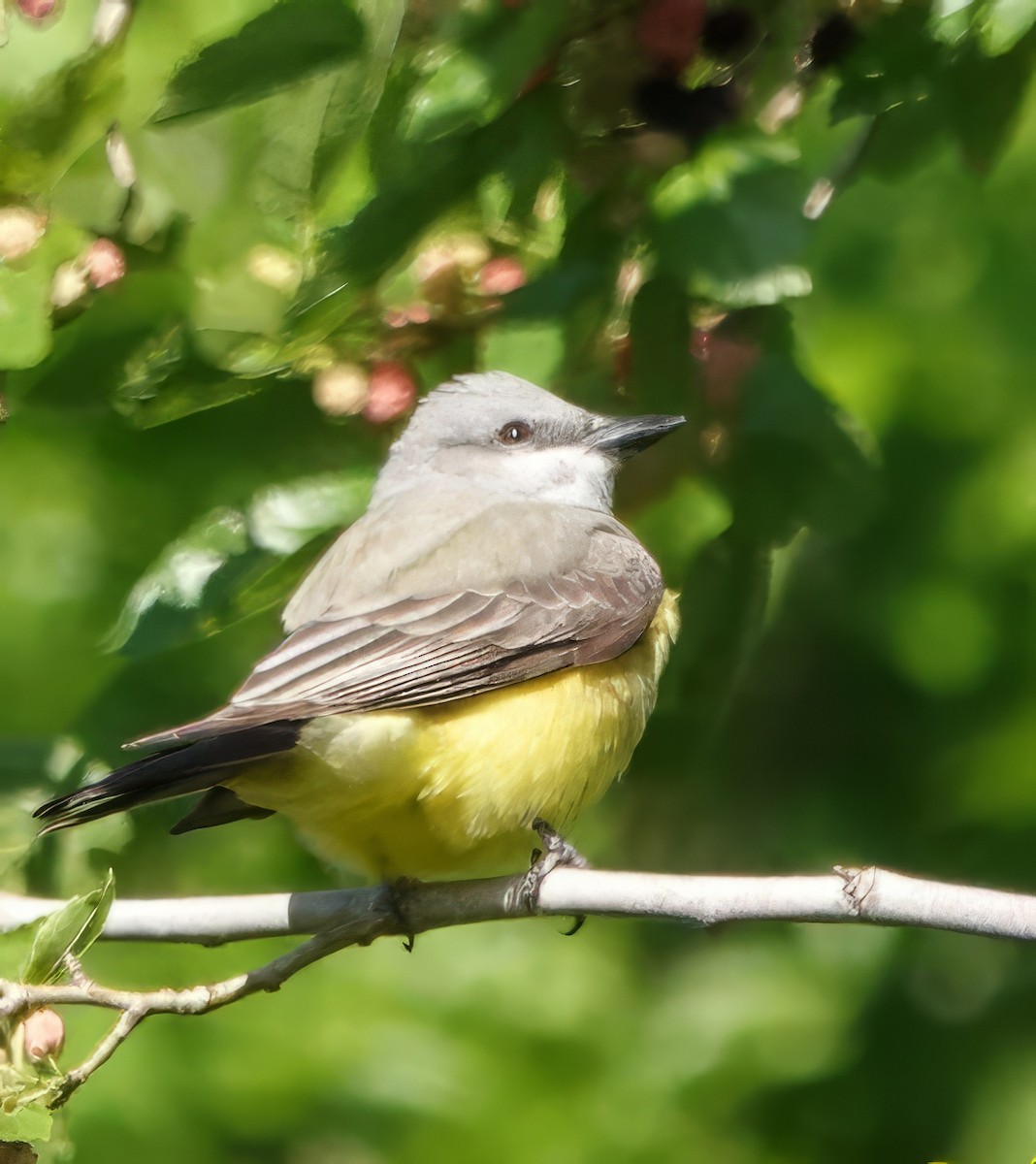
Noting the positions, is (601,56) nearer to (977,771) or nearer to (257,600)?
(257,600)

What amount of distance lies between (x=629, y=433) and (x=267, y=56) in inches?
51.9

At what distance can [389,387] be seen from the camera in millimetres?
3174

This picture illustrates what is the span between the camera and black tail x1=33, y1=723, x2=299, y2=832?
103 inches

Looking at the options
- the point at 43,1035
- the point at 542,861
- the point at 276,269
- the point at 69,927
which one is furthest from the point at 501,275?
the point at 43,1035

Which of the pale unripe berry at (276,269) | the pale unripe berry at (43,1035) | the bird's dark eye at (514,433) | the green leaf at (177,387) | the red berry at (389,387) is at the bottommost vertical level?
the bird's dark eye at (514,433)

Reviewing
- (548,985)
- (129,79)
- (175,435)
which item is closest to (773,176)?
(129,79)

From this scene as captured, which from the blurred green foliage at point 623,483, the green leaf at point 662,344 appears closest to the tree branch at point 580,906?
the blurred green foliage at point 623,483

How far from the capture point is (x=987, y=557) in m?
4.90

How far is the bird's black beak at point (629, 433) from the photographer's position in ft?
10.4

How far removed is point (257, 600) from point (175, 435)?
42 cm

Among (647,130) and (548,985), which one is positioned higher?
(647,130)

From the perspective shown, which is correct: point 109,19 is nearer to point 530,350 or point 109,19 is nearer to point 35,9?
point 35,9

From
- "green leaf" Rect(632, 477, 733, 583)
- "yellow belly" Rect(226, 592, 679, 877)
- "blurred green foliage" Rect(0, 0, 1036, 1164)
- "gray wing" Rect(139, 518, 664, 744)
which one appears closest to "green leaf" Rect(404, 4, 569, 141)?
"blurred green foliage" Rect(0, 0, 1036, 1164)

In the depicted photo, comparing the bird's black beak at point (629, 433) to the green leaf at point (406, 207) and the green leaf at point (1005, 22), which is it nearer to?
the green leaf at point (406, 207)
